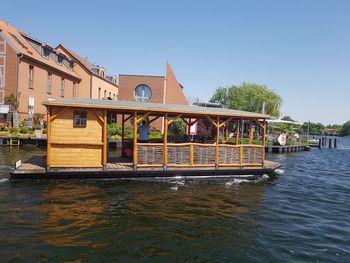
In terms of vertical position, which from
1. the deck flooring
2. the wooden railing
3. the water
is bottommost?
the water

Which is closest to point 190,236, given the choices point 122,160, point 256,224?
point 256,224

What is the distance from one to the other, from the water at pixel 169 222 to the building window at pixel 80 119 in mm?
2493

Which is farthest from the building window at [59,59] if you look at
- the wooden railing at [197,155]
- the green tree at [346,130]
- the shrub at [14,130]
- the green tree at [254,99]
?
the green tree at [346,130]

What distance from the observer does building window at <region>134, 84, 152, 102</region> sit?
42.7 m

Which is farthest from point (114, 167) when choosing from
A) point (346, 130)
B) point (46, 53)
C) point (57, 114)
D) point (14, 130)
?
point (346, 130)

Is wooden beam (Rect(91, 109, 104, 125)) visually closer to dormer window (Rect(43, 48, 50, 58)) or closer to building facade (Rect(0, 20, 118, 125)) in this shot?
building facade (Rect(0, 20, 118, 125))

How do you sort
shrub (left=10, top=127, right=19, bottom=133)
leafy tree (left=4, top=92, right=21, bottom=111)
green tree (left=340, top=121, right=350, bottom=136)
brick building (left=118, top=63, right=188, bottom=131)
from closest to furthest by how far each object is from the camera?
shrub (left=10, top=127, right=19, bottom=133) → leafy tree (left=4, top=92, right=21, bottom=111) → brick building (left=118, top=63, right=188, bottom=131) → green tree (left=340, top=121, right=350, bottom=136)

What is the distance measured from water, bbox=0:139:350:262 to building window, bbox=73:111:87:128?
2.49 metres

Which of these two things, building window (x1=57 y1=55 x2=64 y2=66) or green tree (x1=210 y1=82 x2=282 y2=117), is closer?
building window (x1=57 y1=55 x2=64 y2=66)

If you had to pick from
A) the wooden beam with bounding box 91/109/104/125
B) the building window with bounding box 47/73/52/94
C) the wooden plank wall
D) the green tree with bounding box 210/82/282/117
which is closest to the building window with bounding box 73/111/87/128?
the wooden plank wall

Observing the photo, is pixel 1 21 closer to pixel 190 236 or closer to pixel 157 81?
pixel 157 81

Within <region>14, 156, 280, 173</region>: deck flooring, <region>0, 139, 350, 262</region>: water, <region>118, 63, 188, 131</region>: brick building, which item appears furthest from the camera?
<region>118, 63, 188, 131</region>: brick building

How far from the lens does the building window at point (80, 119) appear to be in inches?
543

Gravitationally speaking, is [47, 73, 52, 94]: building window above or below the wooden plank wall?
above
